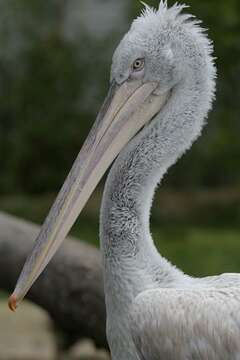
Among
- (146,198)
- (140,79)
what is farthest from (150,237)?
(140,79)

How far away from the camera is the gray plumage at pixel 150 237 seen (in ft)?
11.7

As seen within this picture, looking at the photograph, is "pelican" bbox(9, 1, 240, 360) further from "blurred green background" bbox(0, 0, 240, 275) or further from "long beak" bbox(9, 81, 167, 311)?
"blurred green background" bbox(0, 0, 240, 275)

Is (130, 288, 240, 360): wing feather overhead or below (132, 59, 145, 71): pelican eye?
below

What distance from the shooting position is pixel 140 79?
12.7 ft

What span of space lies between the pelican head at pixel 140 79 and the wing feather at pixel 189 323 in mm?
513

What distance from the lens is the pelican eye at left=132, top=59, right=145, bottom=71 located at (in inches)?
151

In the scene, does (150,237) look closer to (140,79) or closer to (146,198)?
(146,198)

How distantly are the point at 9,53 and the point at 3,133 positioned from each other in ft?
4.07

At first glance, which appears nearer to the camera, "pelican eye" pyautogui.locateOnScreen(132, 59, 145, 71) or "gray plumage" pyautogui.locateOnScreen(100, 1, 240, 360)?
"gray plumage" pyautogui.locateOnScreen(100, 1, 240, 360)

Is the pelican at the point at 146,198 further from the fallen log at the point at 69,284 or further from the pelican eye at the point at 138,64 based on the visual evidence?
the fallen log at the point at 69,284

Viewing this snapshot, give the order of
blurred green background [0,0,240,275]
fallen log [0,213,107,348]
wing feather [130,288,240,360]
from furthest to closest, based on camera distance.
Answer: blurred green background [0,0,240,275] → fallen log [0,213,107,348] → wing feather [130,288,240,360]

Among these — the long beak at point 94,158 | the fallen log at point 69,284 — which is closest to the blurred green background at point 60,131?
the fallen log at point 69,284

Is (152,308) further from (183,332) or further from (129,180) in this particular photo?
(129,180)

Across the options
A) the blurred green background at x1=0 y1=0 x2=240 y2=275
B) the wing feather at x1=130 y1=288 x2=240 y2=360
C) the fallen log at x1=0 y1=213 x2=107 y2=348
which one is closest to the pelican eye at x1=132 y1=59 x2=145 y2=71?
the wing feather at x1=130 y1=288 x2=240 y2=360
